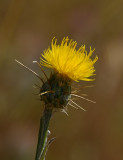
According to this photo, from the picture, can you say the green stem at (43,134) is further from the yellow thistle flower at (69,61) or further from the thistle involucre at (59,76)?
the yellow thistle flower at (69,61)

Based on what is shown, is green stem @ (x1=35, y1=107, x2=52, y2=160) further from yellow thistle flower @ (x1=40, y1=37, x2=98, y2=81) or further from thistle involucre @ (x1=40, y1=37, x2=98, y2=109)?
yellow thistle flower @ (x1=40, y1=37, x2=98, y2=81)

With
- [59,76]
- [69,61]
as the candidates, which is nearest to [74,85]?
[59,76]

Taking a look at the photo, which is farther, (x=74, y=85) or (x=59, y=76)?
(x=74, y=85)

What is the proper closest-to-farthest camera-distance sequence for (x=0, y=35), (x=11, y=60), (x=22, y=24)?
(x=0, y=35), (x=11, y=60), (x=22, y=24)

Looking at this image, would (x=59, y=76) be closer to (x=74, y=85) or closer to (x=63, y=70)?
(x=63, y=70)

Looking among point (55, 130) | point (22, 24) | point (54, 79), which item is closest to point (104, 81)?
point (55, 130)

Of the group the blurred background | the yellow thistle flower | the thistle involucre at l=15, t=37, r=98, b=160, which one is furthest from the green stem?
the blurred background

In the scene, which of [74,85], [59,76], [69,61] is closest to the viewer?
[69,61]

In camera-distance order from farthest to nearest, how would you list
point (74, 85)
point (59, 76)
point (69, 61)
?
1. point (74, 85)
2. point (59, 76)
3. point (69, 61)

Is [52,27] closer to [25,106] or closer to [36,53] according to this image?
[36,53]
